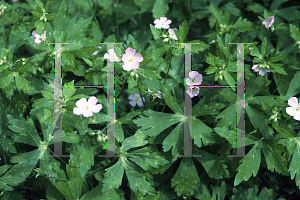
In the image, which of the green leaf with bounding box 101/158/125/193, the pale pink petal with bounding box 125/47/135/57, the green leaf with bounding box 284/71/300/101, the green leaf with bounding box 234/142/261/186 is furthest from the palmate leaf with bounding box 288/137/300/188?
the pale pink petal with bounding box 125/47/135/57

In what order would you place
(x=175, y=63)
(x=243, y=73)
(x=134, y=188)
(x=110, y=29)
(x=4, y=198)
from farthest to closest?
(x=110, y=29)
(x=175, y=63)
(x=243, y=73)
(x=4, y=198)
(x=134, y=188)

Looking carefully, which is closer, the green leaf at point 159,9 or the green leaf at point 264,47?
the green leaf at point 264,47

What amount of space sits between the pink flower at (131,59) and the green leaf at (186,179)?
0.87 meters

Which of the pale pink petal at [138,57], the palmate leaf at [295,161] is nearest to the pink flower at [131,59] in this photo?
the pale pink petal at [138,57]

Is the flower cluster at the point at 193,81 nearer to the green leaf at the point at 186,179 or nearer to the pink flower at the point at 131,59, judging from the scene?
the pink flower at the point at 131,59

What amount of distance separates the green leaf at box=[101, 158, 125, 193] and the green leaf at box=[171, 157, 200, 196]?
45cm

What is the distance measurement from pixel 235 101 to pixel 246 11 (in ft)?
5.38

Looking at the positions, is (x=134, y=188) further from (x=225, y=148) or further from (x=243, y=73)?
(x=243, y=73)

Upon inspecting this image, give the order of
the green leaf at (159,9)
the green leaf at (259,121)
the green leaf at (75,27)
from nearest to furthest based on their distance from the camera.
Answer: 1. the green leaf at (259,121)
2. the green leaf at (75,27)
3. the green leaf at (159,9)

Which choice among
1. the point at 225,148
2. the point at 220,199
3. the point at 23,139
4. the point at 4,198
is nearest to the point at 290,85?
the point at 225,148

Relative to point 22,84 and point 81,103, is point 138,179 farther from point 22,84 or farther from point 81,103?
point 22,84

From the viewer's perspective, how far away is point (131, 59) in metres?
1.94

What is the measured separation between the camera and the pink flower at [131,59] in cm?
190

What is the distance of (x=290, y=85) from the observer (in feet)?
7.77
